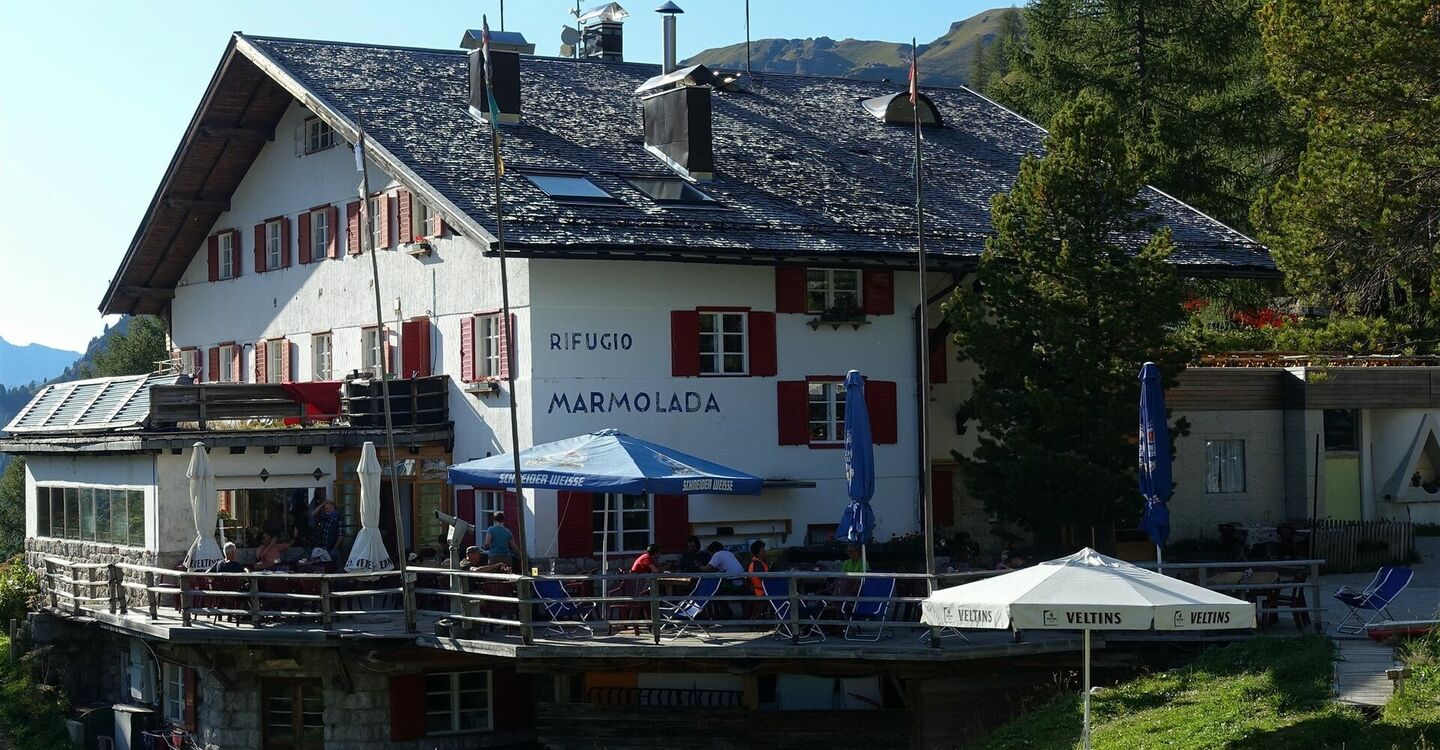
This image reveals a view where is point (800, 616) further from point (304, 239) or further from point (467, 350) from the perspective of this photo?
point (304, 239)

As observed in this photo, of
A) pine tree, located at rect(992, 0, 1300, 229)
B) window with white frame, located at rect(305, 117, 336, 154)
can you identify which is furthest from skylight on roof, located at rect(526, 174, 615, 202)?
pine tree, located at rect(992, 0, 1300, 229)

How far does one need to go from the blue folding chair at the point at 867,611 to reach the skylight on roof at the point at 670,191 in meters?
7.71

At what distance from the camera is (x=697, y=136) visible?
28.6 meters

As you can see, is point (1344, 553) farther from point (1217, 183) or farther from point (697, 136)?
point (1217, 183)

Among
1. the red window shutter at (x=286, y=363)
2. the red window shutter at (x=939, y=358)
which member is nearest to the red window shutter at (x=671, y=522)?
the red window shutter at (x=939, y=358)

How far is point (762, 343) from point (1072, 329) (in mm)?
4771

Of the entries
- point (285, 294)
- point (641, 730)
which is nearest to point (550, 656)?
point (641, 730)

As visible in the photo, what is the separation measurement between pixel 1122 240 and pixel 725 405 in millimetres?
7404

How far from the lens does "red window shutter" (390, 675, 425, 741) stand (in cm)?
2336

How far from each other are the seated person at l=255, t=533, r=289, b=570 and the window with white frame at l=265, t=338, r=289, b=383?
9.28m

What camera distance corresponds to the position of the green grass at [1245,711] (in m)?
16.1

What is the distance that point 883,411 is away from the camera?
27969 millimetres

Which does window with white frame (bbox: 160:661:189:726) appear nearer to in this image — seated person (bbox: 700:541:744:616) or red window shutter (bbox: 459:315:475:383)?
red window shutter (bbox: 459:315:475:383)

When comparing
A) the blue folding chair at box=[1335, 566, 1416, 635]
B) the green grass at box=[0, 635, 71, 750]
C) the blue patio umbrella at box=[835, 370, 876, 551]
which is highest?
the blue patio umbrella at box=[835, 370, 876, 551]
